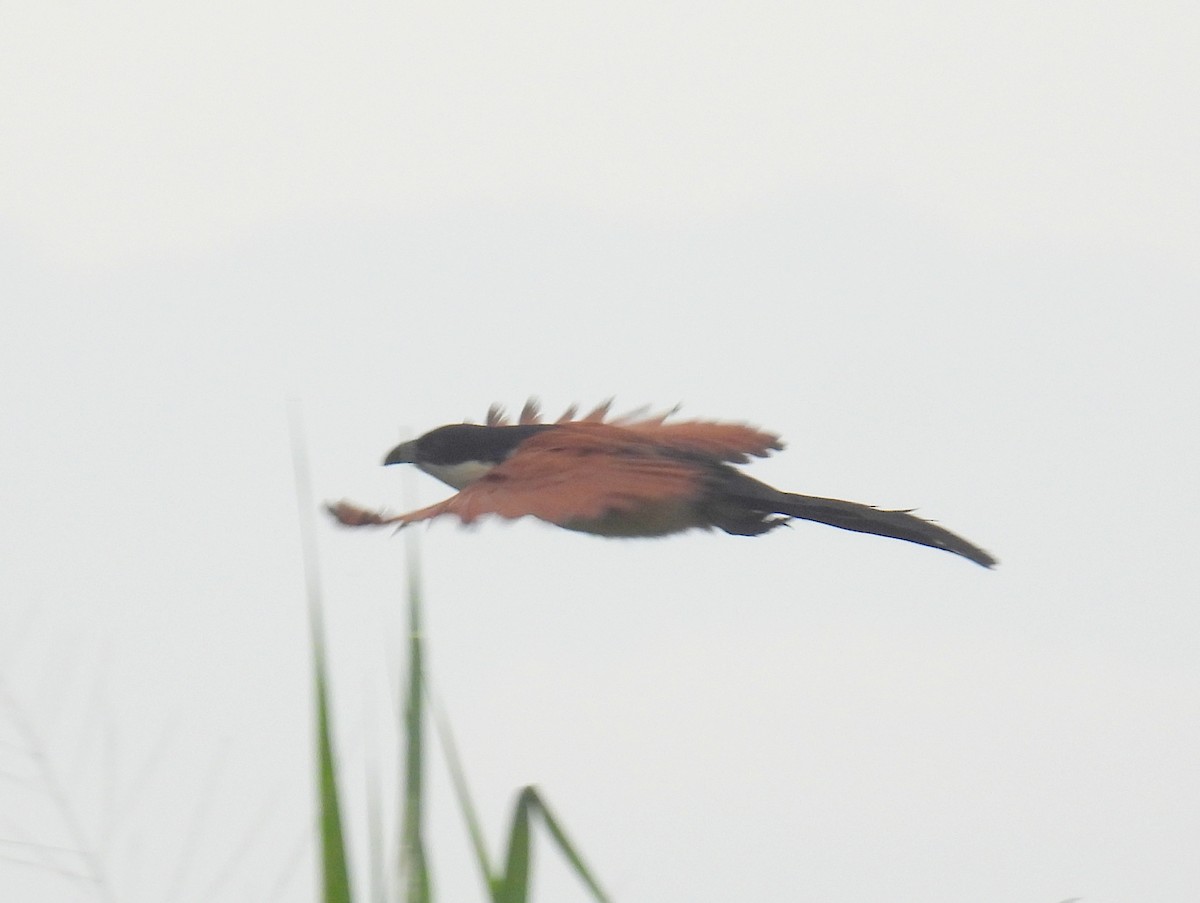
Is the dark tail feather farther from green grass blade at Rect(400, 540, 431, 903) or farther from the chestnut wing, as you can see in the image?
green grass blade at Rect(400, 540, 431, 903)

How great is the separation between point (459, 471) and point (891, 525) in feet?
2.50

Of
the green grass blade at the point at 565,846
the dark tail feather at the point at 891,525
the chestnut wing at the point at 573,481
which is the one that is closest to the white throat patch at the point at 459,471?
the chestnut wing at the point at 573,481

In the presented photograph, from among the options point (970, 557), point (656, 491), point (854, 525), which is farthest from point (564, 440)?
point (970, 557)

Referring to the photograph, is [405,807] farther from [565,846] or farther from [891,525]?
[891,525]

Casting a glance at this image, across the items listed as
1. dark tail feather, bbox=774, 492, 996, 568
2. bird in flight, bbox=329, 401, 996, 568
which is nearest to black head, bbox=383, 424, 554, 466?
bird in flight, bbox=329, 401, 996, 568

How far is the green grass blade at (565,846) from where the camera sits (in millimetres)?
1008

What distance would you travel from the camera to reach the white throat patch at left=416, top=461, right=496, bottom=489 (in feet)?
9.06

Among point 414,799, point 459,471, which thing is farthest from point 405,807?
point 459,471

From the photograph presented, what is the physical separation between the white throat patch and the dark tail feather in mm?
518

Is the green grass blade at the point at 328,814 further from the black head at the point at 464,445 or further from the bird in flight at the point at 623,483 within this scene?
the black head at the point at 464,445

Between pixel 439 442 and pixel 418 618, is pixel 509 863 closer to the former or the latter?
pixel 418 618

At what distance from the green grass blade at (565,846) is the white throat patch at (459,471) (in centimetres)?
168

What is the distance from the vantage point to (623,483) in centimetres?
225

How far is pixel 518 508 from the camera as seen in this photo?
2.12 meters
